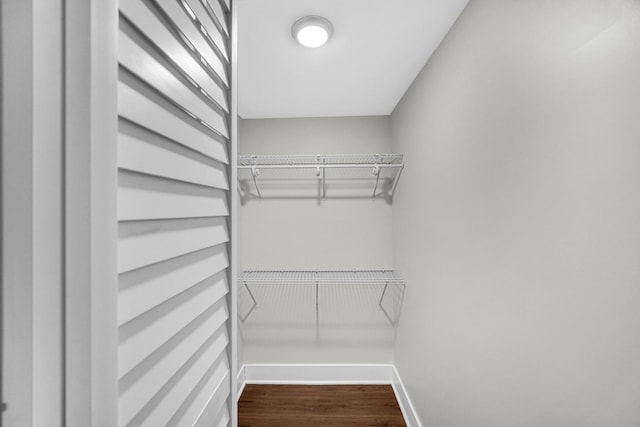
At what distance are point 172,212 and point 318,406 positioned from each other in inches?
76.3

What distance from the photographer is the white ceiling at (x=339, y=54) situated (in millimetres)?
1192

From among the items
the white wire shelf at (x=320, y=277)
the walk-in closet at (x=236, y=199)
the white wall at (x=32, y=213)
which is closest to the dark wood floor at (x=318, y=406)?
the walk-in closet at (x=236, y=199)

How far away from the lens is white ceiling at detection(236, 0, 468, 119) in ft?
3.91

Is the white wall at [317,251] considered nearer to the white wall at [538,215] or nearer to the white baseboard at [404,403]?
the white baseboard at [404,403]

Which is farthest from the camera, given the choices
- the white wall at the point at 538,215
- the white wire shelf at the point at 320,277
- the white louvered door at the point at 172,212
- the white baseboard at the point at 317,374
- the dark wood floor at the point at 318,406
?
the white baseboard at the point at 317,374

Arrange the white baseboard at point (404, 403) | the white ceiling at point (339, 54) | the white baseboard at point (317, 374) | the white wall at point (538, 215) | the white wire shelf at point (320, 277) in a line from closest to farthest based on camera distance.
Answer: the white wall at point (538, 215) → the white ceiling at point (339, 54) → the white baseboard at point (404, 403) → the white wire shelf at point (320, 277) → the white baseboard at point (317, 374)

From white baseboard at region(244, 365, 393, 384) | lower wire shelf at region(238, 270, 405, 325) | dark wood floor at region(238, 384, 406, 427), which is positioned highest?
lower wire shelf at region(238, 270, 405, 325)

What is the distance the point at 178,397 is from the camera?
616 millimetres

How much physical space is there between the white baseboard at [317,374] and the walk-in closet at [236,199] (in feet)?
1.12

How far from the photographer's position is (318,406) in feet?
6.59

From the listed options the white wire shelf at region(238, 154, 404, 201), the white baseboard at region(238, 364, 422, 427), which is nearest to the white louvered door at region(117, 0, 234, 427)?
the white wire shelf at region(238, 154, 404, 201)

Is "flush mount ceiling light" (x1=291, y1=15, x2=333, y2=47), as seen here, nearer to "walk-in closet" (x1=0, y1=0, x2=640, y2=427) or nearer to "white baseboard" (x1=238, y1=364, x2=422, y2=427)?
"walk-in closet" (x1=0, y1=0, x2=640, y2=427)

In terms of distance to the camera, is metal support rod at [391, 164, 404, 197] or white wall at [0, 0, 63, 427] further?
metal support rod at [391, 164, 404, 197]

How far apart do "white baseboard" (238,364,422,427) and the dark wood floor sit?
47 mm
